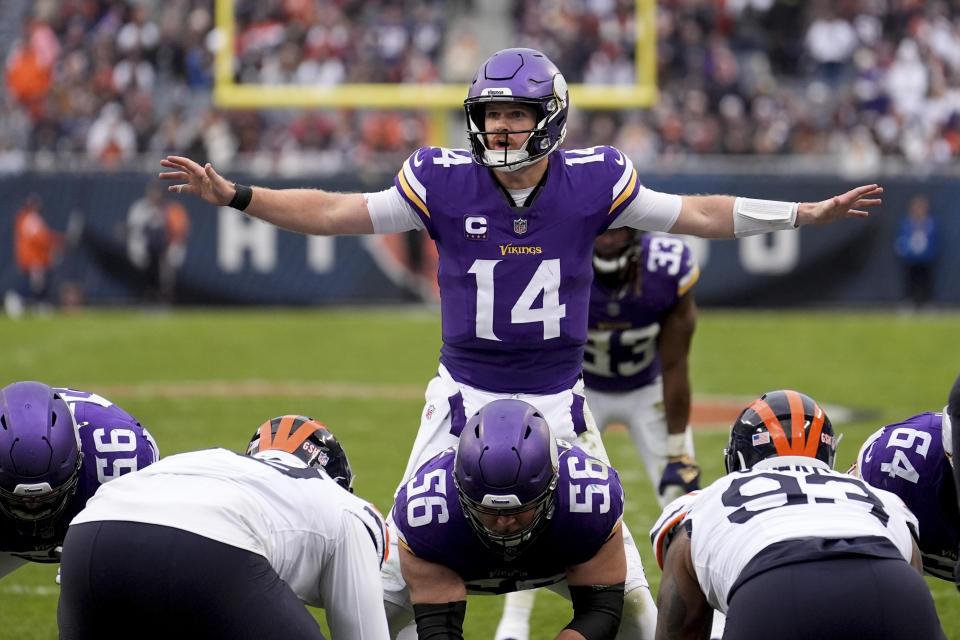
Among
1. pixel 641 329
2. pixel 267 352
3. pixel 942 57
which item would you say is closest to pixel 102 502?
pixel 641 329

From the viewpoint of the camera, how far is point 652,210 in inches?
188

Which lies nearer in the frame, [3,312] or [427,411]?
[427,411]

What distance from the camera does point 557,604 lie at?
20.1 ft

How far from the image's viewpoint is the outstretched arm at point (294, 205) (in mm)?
4668

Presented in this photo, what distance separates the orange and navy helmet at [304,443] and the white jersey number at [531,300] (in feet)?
2.33

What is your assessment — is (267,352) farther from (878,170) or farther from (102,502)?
(102,502)

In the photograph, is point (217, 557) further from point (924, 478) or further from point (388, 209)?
point (924, 478)

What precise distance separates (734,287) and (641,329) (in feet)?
39.8

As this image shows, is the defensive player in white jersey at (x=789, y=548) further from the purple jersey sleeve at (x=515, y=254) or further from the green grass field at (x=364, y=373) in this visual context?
the green grass field at (x=364, y=373)

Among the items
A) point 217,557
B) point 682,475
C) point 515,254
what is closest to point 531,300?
point 515,254

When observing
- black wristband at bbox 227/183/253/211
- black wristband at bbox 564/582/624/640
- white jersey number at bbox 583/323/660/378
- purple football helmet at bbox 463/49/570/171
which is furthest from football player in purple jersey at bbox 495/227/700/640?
black wristband at bbox 564/582/624/640

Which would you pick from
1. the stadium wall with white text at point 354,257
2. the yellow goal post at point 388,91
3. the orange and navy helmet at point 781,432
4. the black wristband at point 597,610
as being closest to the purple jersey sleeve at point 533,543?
the black wristband at point 597,610

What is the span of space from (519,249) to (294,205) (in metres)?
0.81

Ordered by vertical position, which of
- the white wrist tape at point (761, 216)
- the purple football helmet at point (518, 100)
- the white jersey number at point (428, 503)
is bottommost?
the white jersey number at point (428, 503)
